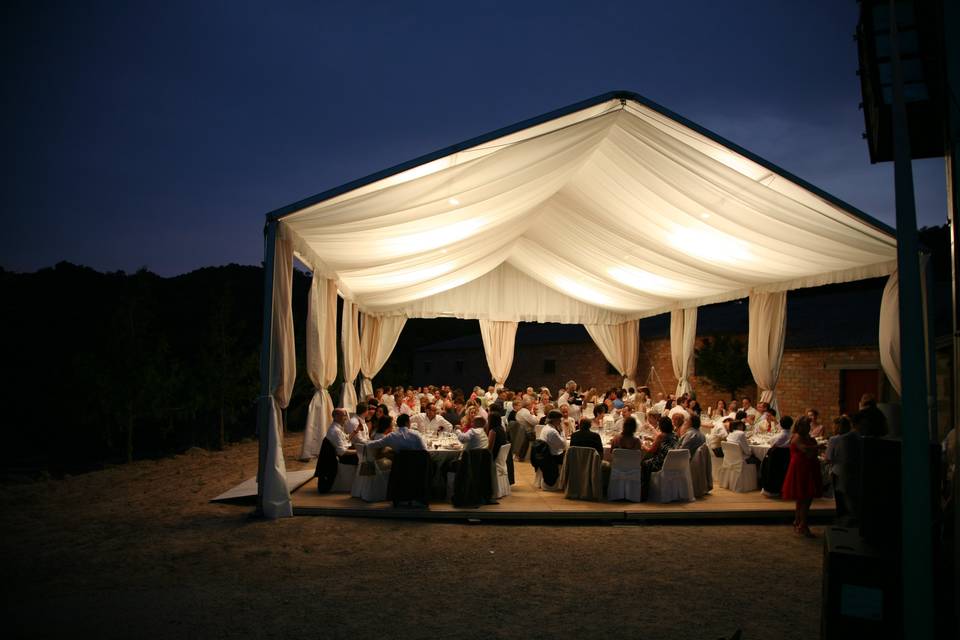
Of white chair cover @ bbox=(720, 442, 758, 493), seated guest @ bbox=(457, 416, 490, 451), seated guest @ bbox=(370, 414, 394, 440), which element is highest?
seated guest @ bbox=(370, 414, 394, 440)

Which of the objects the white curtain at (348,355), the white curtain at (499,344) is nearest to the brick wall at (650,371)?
the white curtain at (499,344)

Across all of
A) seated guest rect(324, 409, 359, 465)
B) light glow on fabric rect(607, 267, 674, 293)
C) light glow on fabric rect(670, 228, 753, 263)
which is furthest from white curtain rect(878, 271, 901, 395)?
seated guest rect(324, 409, 359, 465)

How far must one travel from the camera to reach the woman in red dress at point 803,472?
5.48m

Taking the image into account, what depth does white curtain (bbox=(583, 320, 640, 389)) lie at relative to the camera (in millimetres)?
15344

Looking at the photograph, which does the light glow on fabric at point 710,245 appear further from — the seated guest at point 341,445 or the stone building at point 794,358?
the seated guest at point 341,445

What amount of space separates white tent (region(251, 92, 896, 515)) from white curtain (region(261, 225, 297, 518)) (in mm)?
21

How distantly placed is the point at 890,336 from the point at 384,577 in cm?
663

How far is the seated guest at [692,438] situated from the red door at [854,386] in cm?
732

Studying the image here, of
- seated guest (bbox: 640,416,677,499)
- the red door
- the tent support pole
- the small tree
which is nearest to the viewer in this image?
the tent support pole

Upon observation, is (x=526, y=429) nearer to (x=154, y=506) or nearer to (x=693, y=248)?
(x=693, y=248)

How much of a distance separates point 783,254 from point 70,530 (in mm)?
8584

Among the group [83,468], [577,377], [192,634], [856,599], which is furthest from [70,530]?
[577,377]

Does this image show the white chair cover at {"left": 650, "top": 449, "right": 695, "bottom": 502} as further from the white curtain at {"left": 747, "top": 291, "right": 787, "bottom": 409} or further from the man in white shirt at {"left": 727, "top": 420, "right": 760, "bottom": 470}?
the white curtain at {"left": 747, "top": 291, "right": 787, "bottom": 409}

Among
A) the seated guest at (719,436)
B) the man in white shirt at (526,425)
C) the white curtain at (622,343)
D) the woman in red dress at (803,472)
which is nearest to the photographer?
the woman in red dress at (803,472)
